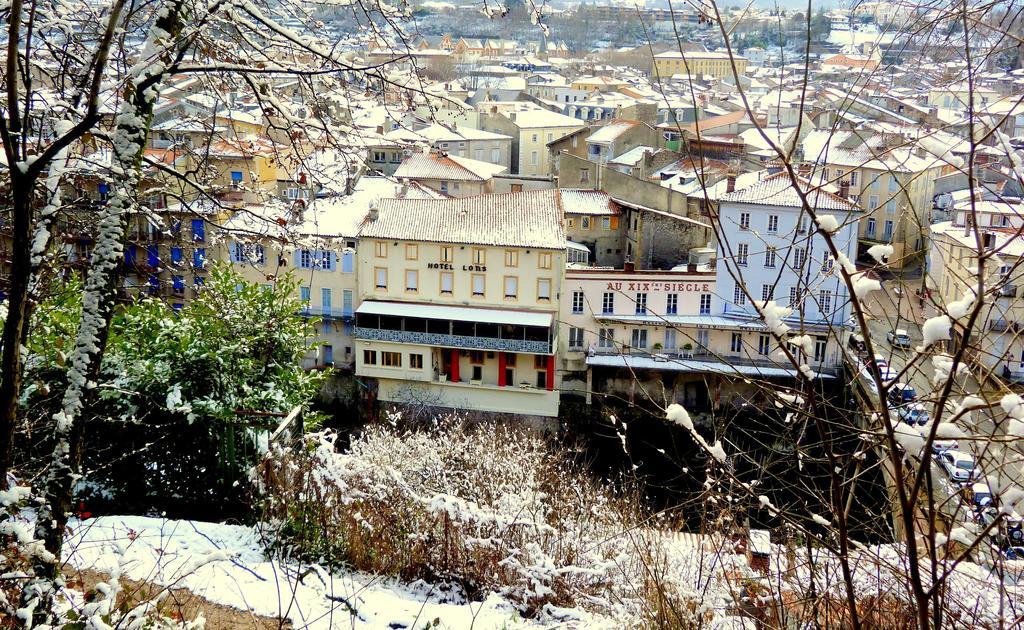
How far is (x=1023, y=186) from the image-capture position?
1.98 m

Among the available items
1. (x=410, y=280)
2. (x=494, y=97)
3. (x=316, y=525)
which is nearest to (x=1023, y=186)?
(x=316, y=525)

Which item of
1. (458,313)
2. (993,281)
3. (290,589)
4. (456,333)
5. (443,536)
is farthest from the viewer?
(456,333)

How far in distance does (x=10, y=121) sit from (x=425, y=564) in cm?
328

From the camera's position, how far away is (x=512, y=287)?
61.4ft

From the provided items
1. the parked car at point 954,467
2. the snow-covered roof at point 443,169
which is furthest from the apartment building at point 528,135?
the parked car at point 954,467

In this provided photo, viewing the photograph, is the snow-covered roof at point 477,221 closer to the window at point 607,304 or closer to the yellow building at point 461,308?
the yellow building at point 461,308

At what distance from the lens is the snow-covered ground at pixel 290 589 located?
390cm

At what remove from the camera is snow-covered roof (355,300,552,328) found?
18.1m

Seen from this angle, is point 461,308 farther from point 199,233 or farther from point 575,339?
point 199,233

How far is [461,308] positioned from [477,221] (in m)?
1.69

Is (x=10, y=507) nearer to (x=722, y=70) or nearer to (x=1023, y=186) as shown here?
(x=1023, y=186)

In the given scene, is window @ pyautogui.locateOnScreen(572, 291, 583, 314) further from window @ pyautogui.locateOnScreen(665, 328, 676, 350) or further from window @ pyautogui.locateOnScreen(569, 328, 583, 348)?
window @ pyautogui.locateOnScreen(665, 328, 676, 350)

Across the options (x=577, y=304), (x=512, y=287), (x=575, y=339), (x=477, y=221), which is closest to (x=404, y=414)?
(x=512, y=287)

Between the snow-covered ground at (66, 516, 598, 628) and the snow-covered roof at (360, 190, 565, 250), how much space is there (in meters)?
13.6
